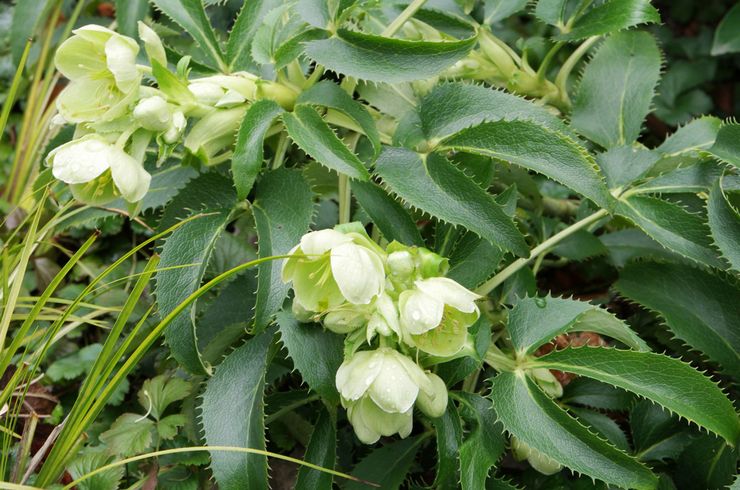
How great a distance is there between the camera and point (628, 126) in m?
1.14

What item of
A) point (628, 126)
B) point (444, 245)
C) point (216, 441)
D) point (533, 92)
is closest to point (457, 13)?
point (533, 92)

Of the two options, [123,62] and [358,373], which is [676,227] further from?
[123,62]

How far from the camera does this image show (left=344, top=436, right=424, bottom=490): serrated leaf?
0.94m

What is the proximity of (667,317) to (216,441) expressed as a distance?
567mm

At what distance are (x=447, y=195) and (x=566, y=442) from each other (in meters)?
0.29

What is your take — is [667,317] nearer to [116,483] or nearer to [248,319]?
[248,319]

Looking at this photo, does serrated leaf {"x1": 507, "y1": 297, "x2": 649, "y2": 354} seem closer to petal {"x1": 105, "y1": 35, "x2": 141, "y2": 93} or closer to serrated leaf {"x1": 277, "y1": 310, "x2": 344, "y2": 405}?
serrated leaf {"x1": 277, "y1": 310, "x2": 344, "y2": 405}

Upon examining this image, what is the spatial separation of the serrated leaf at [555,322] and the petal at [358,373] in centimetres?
22

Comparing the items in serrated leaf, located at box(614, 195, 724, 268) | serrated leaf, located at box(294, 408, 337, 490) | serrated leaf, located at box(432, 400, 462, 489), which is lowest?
serrated leaf, located at box(294, 408, 337, 490)

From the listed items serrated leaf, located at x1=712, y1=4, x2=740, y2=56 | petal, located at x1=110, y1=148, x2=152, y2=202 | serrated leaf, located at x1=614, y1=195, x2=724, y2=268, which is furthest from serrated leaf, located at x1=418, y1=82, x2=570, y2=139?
serrated leaf, located at x1=712, y1=4, x2=740, y2=56

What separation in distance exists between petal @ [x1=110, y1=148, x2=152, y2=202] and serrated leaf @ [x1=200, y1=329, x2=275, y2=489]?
22 cm

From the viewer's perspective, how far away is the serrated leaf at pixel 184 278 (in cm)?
87

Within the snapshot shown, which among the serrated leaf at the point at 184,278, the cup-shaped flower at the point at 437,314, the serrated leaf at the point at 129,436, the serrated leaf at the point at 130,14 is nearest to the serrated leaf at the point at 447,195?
the cup-shaped flower at the point at 437,314

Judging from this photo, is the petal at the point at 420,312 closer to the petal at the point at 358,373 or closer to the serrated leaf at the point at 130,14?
the petal at the point at 358,373
